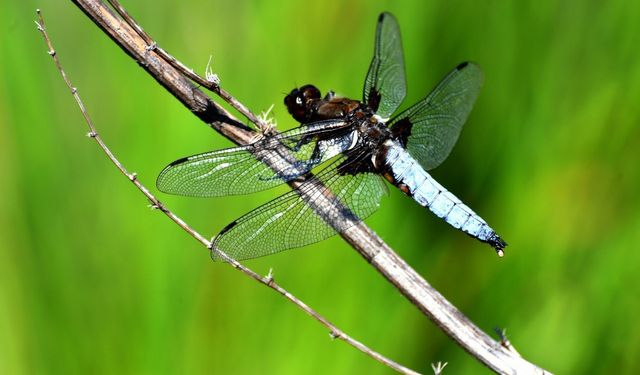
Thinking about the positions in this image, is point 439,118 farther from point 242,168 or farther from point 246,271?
point 246,271

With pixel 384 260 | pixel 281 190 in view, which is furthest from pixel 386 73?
pixel 384 260

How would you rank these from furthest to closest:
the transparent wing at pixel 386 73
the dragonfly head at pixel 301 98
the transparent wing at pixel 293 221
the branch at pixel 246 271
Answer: the transparent wing at pixel 386 73
the dragonfly head at pixel 301 98
the transparent wing at pixel 293 221
the branch at pixel 246 271

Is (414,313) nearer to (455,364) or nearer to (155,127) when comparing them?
(455,364)

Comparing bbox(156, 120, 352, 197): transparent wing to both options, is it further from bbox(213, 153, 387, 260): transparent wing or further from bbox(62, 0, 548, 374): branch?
bbox(62, 0, 548, 374): branch

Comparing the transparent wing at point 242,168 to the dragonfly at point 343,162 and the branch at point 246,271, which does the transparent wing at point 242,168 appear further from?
the branch at point 246,271

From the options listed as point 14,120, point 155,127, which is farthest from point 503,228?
point 14,120

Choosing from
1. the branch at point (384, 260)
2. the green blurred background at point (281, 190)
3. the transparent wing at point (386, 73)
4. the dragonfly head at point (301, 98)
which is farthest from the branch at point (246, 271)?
the transparent wing at point (386, 73)
